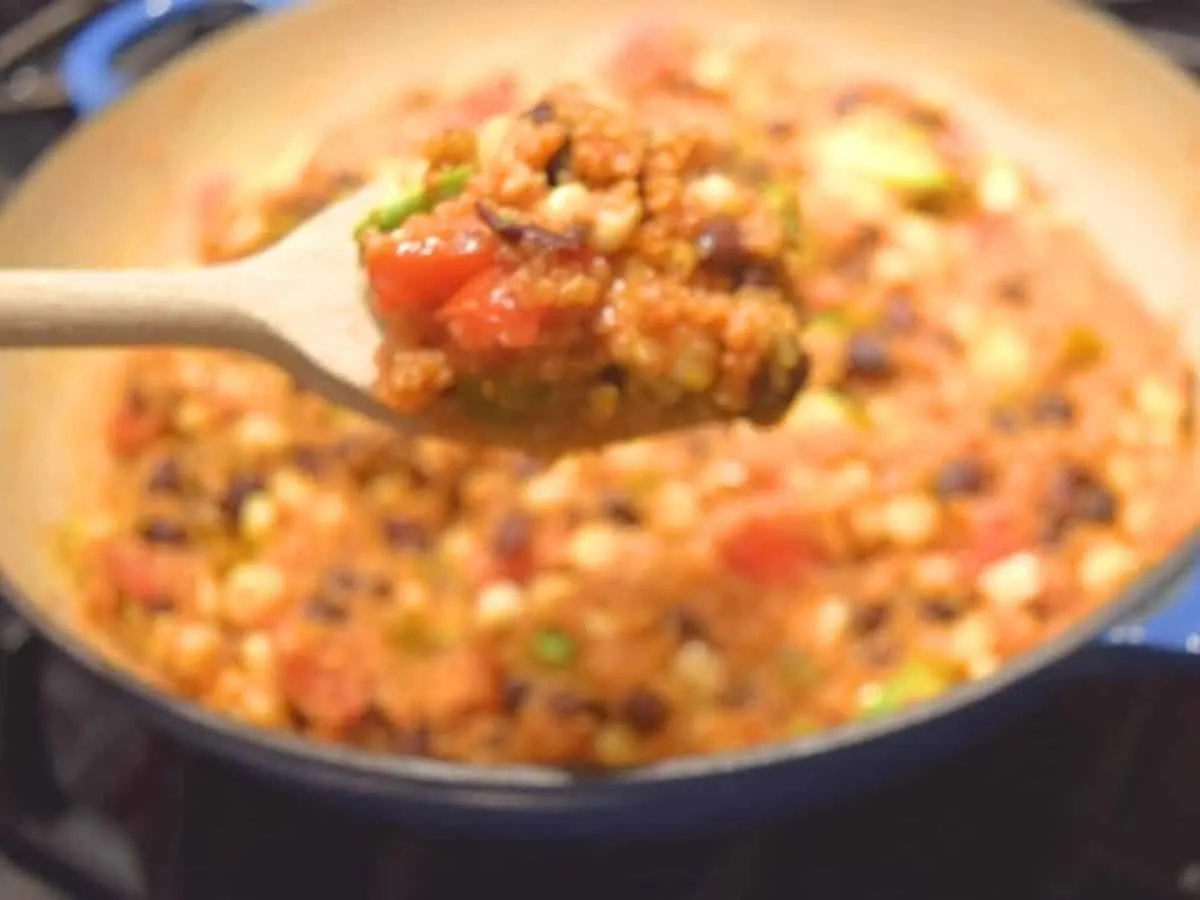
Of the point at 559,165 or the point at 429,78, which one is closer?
the point at 559,165

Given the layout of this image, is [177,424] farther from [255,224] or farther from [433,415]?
[433,415]

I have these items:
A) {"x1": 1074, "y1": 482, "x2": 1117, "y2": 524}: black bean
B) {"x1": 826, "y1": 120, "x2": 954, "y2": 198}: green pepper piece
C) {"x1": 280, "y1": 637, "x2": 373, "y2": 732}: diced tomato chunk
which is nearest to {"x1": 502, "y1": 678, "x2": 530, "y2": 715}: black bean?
{"x1": 280, "y1": 637, "x2": 373, "y2": 732}: diced tomato chunk

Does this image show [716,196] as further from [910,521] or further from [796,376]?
[910,521]

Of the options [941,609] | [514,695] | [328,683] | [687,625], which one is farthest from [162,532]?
[941,609]

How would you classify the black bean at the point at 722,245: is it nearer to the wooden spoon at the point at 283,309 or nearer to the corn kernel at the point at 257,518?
the wooden spoon at the point at 283,309

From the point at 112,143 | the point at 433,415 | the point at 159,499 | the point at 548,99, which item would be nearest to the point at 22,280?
the point at 433,415

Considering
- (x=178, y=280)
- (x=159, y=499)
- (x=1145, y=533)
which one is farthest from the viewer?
(x=159, y=499)

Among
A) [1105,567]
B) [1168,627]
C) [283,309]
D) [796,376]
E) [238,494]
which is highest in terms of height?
[283,309]
